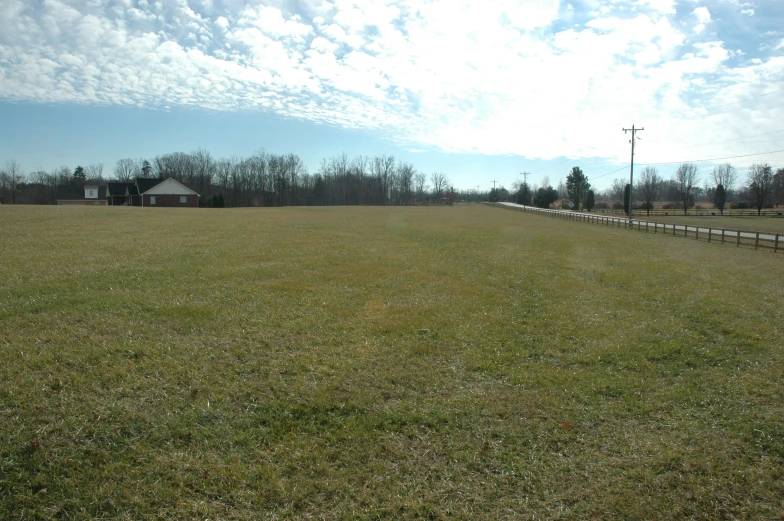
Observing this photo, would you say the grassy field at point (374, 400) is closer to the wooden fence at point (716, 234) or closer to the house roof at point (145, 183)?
the wooden fence at point (716, 234)

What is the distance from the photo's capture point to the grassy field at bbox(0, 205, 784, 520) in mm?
4238

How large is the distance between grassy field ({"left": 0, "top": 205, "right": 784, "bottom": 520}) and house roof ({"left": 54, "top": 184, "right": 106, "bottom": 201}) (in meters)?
88.0

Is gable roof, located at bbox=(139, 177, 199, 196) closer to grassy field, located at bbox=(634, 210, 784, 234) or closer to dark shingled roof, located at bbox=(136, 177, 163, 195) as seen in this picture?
dark shingled roof, located at bbox=(136, 177, 163, 195)

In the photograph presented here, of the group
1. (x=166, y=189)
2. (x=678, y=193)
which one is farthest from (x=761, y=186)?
(x=166, y=189)

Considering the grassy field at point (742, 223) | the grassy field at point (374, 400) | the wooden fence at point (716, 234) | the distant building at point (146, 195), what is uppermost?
the distant building at point (146, 195)

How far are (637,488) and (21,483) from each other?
5.73 meters

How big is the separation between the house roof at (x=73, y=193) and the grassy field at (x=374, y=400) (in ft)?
289

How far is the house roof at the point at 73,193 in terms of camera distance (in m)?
86.9

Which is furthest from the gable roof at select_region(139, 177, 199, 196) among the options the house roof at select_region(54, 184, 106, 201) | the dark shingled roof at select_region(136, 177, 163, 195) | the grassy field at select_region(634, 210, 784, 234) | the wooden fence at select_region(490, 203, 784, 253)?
the grassy field at select_region(634, 210, 784, 234)

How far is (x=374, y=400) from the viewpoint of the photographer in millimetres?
6184

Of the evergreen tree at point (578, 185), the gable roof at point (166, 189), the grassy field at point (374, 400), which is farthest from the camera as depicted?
the evergreen tree at point (578, 185)

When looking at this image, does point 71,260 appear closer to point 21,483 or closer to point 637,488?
point 21,483

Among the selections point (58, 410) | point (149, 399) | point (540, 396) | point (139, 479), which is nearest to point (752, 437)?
point (540, 396)

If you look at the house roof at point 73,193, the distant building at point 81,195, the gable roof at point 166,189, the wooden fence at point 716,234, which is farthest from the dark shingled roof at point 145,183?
the wooden fence at point 716,234
